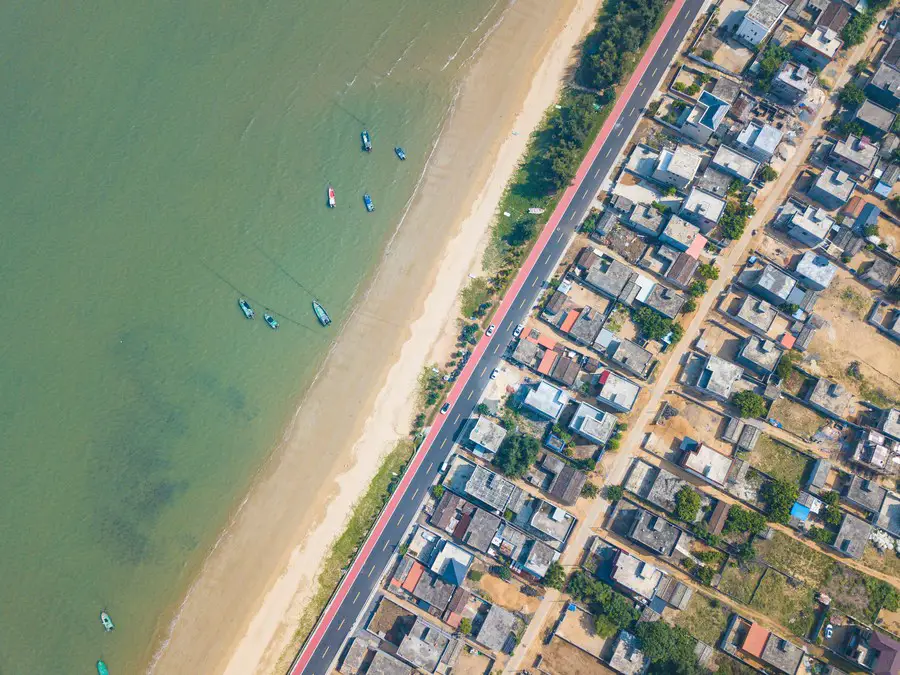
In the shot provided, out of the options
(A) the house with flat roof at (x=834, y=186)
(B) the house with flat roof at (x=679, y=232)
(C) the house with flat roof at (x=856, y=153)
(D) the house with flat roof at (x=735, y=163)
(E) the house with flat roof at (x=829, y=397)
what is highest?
(C) the house with flat roof at (x=856, y=153)

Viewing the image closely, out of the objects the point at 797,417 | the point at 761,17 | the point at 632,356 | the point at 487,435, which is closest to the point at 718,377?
the point at 632,356

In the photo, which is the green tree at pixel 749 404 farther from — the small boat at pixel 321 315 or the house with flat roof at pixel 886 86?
the small boat at pixel 321 315

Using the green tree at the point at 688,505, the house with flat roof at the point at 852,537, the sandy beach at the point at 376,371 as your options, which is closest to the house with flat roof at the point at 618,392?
the green tree at the point at 688,505

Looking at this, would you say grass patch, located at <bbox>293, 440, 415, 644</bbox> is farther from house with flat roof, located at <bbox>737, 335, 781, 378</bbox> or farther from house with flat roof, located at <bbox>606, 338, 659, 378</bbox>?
house with flat roof, located at <bbox>737, 335, 781, 378</bbox>

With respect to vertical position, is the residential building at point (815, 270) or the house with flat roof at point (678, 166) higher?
the house with flat roof at point (678, 166)

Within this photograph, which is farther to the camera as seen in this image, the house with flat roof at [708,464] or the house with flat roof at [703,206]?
the house with flat roof at [703,206]

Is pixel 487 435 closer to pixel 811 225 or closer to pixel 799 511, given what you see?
pixel 799 511

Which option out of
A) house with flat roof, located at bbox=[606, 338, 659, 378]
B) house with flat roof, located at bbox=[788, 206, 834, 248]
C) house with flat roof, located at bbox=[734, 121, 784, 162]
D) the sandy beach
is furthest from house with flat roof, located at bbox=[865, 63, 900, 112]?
house with flat roof, located at bbox=[606, 338, 659, 378]

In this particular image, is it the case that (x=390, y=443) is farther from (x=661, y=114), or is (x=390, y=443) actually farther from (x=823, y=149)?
(x=823, y=149)
